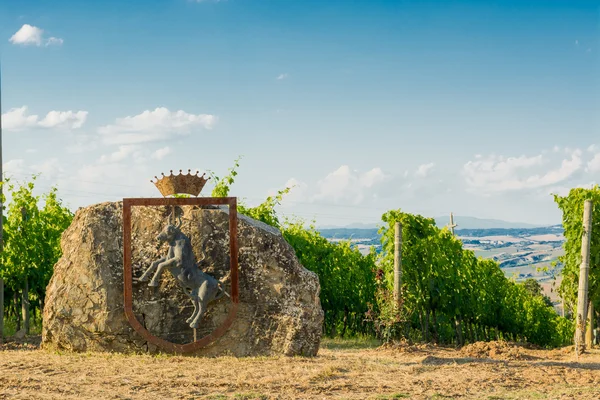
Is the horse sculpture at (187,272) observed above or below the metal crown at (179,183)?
below

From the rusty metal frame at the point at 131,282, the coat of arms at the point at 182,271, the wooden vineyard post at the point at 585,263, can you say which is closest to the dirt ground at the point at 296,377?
the rusty metal frame at the point at 131,282

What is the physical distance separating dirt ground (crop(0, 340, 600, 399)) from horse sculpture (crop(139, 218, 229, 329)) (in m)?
0.87

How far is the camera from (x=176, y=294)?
35.6 ft

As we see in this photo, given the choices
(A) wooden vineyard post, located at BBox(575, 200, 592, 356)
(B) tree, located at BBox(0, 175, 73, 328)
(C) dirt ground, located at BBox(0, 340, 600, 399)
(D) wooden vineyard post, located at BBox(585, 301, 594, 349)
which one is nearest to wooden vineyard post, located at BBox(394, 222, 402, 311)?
(C) dirt ground, located at BBox(0, 340, 600, 399)

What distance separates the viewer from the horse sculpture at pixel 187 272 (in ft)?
34.4

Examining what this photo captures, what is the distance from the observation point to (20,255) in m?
14.0

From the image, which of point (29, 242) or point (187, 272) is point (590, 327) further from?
point (29, 242)

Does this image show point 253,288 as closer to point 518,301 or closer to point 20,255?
point 20,255

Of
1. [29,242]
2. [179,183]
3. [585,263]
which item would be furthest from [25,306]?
[585,263]

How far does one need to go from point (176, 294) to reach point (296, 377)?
2.70 m

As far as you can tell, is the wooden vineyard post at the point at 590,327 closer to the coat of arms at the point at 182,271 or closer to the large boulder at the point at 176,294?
the large boulder at the point at 176,294

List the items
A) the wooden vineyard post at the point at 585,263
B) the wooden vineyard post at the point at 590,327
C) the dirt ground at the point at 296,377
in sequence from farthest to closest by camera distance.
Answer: the wooden vineyard post at the point at 590,327 < the wooden vineyard post at the point at 585,263 < the dirt ground at the point at 296,377

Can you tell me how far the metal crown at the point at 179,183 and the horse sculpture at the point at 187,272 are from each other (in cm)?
74

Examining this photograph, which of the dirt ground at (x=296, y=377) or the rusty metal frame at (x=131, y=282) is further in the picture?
the rusty metal frame at (x=131, y=282)
